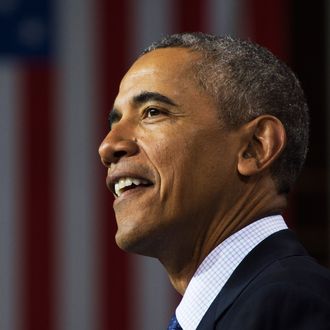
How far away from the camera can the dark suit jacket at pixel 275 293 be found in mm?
1347

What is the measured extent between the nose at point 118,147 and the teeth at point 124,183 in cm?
4

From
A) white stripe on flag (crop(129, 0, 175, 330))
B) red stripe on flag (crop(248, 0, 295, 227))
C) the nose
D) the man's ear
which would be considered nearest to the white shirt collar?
the man's ear

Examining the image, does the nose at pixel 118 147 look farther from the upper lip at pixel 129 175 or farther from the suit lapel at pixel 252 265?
the suit lapel at pixel 252 265

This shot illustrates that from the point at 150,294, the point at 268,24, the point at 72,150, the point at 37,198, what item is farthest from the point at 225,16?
the point at 150,294

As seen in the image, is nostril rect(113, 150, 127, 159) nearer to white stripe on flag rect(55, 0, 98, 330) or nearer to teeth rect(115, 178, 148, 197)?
teeth rect(115, 178, 148, 197)

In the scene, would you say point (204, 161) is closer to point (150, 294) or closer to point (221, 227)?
point (221, 227)

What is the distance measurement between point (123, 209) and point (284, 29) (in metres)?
2.79

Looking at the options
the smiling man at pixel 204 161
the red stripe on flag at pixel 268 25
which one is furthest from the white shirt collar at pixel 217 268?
the red stripe on flag at pixel 268 25

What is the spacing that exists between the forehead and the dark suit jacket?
32 cm

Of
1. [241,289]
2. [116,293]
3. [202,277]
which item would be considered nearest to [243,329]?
[241,289]

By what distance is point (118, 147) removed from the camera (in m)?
1.68

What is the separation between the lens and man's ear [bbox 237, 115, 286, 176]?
169 cm

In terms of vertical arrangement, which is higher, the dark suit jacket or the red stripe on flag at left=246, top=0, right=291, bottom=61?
the red stripe on flag at left=246, top=0, right=291, bottom=61

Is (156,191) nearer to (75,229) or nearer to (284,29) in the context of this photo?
(75,229)
